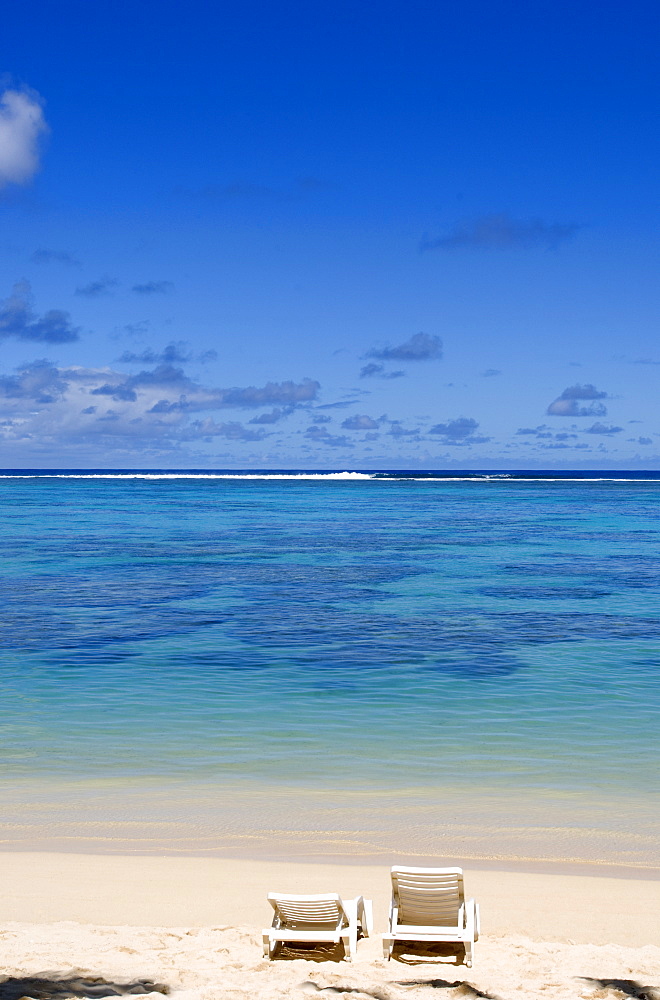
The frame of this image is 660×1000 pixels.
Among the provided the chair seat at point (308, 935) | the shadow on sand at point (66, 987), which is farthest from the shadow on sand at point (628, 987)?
the shadow on sand at point (66, 987)

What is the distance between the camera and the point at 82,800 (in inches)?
390

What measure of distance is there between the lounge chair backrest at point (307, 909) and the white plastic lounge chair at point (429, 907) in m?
0.42

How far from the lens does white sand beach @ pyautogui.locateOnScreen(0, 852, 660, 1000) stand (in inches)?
229

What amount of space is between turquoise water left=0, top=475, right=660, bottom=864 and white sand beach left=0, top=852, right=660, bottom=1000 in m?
1.01

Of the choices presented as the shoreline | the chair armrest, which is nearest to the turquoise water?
the shoreline

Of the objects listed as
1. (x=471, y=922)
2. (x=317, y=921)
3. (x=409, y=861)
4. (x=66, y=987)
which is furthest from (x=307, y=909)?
(x=409, y=861)

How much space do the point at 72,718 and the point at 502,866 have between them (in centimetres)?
726

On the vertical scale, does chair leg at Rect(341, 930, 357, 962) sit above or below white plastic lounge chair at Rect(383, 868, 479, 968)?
below

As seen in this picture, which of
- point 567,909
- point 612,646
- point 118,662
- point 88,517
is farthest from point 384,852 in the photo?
point 88,517

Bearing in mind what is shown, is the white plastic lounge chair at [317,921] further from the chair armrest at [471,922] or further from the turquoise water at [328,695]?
the turquoise water at [328,695]

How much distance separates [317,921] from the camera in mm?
6418

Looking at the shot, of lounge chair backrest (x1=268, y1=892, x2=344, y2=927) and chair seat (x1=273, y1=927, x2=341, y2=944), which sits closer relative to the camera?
chair seat (x1=273, y1=927, x2=341, y2=944)

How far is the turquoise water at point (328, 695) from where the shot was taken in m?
9.88

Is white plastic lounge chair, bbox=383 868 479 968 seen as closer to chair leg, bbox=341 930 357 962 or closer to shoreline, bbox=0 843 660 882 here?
chair leg, bbox=341 930 357 962
